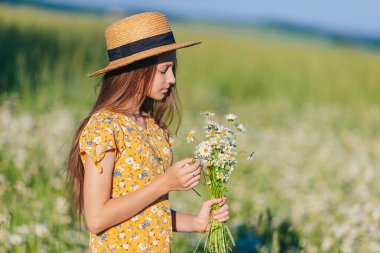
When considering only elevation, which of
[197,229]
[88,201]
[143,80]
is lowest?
[197,229]

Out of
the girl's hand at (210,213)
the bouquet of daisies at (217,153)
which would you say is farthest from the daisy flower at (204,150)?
the girl's hand at (210,213)

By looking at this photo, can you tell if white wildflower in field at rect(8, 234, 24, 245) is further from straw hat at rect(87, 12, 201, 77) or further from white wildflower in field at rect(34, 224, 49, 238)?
straw hat at rect(87, 12, 201, 77)

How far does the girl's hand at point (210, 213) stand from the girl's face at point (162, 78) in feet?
1.50

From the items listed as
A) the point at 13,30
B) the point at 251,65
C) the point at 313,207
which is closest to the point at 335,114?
the point at 251,65

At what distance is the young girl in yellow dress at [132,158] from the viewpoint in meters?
2.32

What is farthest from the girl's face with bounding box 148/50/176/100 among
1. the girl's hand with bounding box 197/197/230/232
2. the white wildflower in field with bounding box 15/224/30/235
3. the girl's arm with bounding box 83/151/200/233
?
the white wildflower in field with bounding box 15/224/30/235

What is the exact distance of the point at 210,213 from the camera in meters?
2.59

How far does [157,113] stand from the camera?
2.81 metres

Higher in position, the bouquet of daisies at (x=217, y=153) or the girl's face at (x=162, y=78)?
the girl's face at (x=162, y=78)

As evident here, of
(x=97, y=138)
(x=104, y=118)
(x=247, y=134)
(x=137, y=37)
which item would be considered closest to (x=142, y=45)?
(x=137, y=37)

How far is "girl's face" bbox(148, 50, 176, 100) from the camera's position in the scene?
254cm

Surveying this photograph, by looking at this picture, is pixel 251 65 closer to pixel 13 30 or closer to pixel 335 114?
pixel 335 114

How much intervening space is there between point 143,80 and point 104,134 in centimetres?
31

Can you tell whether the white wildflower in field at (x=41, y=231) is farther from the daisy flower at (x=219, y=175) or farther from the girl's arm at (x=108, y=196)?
the daisy flower at (x=219, y=175)
